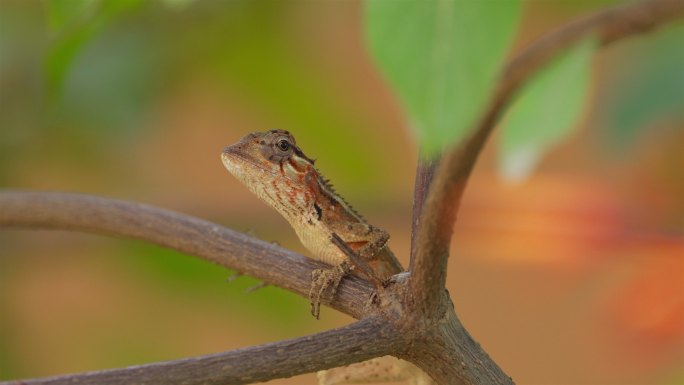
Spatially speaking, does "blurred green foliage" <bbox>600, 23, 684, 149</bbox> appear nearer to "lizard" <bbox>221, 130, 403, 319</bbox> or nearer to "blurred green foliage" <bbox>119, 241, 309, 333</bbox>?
"lizard" <bbox>221, 130, 403, 319</bbox>

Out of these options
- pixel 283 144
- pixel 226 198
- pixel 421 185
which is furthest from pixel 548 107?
pixel 226 198

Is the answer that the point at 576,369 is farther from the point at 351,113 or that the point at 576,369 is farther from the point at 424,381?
the point at 424,381

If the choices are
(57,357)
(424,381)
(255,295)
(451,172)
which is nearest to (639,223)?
(255,295)

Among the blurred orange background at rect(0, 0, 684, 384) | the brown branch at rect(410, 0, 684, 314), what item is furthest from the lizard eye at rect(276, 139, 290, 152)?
the brown branch at rect(410, 0, 684, 314)

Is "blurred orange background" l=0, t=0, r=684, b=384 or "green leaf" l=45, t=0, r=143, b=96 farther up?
"blurred orange background" l=0, t=0, r=684, b=384

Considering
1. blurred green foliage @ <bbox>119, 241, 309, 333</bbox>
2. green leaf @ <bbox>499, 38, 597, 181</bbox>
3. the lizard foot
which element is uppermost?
blurred green foliage @ <bbox>119, 241, 309, 333</bbox>

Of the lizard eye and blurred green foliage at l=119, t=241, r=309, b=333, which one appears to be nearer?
the lizard eye
